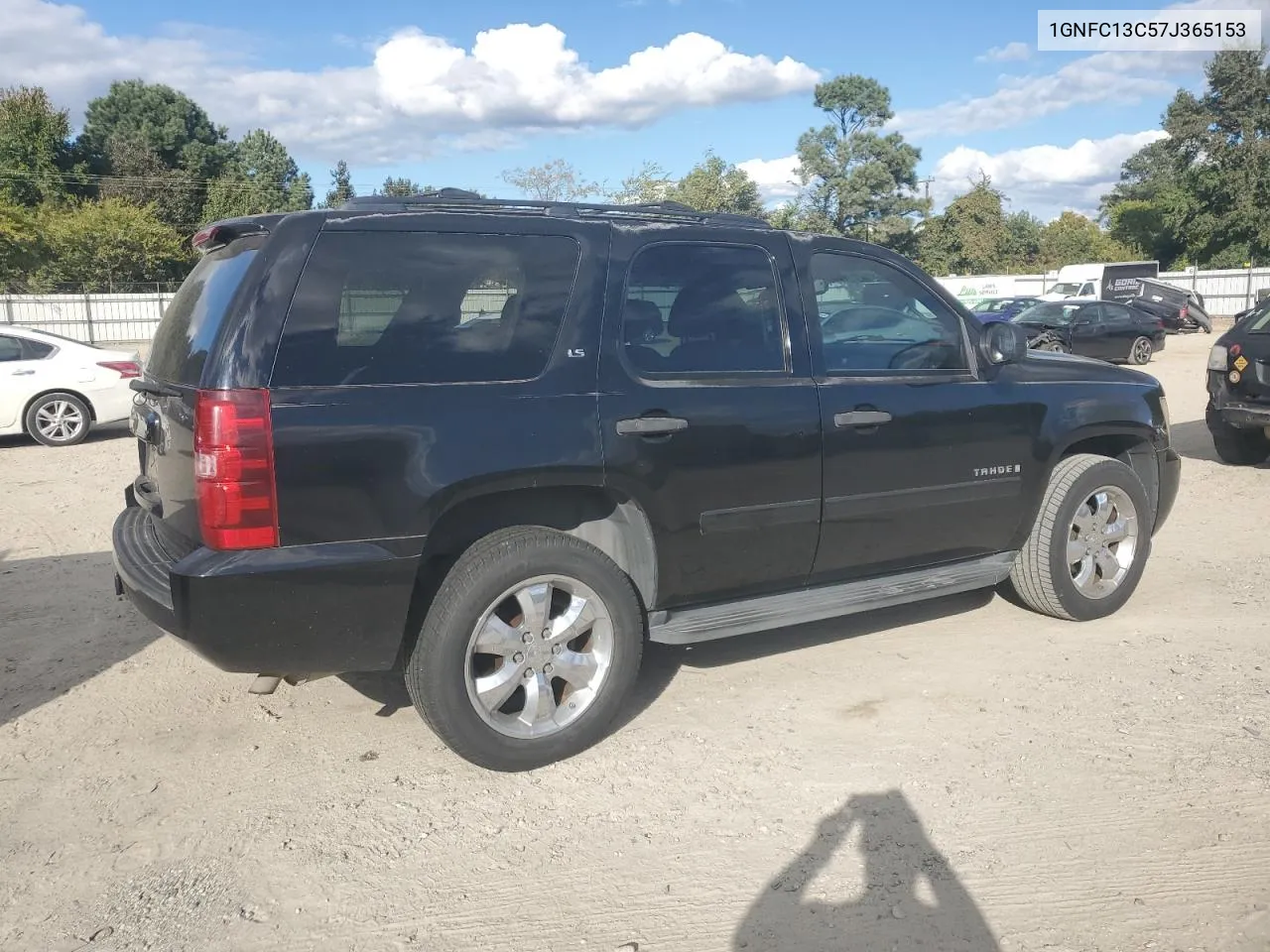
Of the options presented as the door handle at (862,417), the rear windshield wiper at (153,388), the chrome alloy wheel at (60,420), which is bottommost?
the chrome alloy wheel at (60,420)

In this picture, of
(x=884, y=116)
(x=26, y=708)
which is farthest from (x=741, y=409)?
(x=884, y=116)

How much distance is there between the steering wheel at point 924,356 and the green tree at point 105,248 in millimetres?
46105

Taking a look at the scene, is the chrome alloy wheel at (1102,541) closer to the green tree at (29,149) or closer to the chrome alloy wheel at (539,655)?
the chrome alloy wheel at (539,655)

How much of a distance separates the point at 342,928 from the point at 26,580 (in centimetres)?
437

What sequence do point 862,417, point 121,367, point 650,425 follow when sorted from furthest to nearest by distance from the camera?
point 121,367, point 862,417, point 650,425

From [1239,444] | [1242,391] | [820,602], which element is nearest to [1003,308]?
[1239,444]

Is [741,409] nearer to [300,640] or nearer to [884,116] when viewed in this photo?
[300,640]

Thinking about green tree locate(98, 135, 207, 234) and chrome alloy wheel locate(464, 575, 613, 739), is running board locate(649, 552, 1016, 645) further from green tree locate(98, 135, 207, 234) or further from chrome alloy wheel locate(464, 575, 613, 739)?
green tree locate(98, 135, 207, 234)

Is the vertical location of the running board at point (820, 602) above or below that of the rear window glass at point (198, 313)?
below

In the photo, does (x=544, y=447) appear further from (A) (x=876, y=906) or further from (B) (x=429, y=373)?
(A) (x=876, y=906)

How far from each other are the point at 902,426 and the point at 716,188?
45.0 m

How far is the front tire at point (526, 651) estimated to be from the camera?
143 inches

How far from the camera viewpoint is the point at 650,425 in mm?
3953

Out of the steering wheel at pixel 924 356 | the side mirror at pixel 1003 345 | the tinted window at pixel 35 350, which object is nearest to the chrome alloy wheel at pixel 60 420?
the tinted window at pixel 35 350
